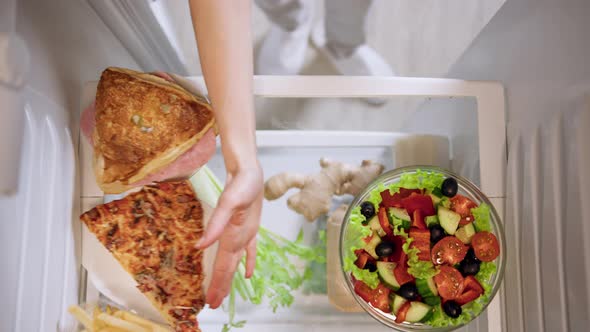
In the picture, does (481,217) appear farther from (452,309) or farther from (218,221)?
(218,221)

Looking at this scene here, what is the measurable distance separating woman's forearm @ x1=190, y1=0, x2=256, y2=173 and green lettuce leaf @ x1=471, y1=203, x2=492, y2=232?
17.8 inches

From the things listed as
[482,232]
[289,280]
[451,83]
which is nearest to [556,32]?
[451,83]

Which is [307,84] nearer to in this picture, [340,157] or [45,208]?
→ [340,157]

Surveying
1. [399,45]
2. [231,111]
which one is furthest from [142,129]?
[399,45]

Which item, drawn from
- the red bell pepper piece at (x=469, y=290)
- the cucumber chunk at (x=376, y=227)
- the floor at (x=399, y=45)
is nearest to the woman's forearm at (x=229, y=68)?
the cucumber chunk at (x=376, y=227)

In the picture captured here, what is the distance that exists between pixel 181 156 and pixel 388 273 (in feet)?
1.61

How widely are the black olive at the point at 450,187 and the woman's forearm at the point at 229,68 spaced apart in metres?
0.38

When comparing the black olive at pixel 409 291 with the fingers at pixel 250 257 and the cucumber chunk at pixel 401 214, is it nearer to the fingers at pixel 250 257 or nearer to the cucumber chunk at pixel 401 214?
the cucumber chunk at pixel 401 214

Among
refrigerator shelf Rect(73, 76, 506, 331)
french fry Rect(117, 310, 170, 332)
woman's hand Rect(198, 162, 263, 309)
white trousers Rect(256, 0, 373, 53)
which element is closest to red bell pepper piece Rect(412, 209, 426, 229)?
→ refrigerator shelf Rect(73, 76, 506, 331)

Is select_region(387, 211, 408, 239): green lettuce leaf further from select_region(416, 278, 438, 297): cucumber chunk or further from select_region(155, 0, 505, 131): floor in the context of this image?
select_region(155, 0, 505, 131): floor

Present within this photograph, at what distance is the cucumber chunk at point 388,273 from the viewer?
91 cm

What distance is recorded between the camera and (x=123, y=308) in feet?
3.24

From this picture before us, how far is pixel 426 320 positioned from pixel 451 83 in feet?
1.66

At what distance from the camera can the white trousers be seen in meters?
1.52
